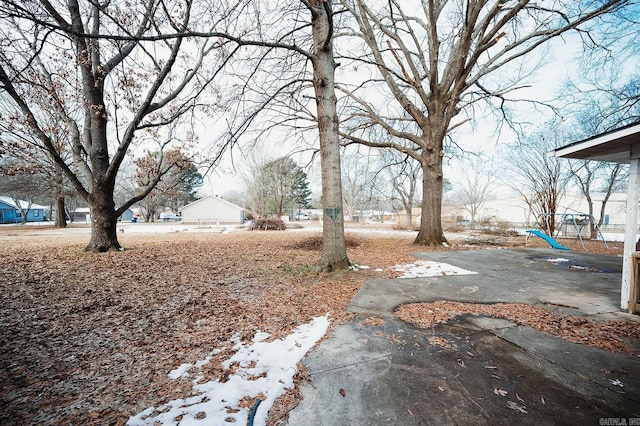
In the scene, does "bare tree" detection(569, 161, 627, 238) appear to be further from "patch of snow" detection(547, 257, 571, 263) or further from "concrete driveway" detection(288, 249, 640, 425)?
"concrete driveway" detection(288, 249, 640, 425)

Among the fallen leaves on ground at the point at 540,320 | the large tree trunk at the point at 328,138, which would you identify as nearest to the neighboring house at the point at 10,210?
the large tree trunk at the point at 328,138

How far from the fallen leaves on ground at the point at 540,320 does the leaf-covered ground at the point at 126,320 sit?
1183 mm

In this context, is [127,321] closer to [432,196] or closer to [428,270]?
[428,270]

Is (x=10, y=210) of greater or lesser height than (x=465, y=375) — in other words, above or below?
above

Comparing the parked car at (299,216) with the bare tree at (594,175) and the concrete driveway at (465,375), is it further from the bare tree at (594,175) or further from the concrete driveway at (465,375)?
the concrete driveway at (465,375)

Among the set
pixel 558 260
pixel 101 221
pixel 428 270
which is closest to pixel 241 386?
pixel 428 270

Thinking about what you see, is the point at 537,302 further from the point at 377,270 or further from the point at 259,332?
the point at 259,332

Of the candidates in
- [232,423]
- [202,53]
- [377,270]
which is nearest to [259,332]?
[232,423]

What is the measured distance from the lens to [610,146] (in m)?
3.85

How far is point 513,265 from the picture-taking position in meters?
6.35

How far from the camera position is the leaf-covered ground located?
1.90 m

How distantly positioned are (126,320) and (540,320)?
5.20 meters

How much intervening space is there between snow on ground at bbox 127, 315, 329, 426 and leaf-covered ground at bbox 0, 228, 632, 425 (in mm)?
102

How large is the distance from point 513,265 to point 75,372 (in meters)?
8.09
